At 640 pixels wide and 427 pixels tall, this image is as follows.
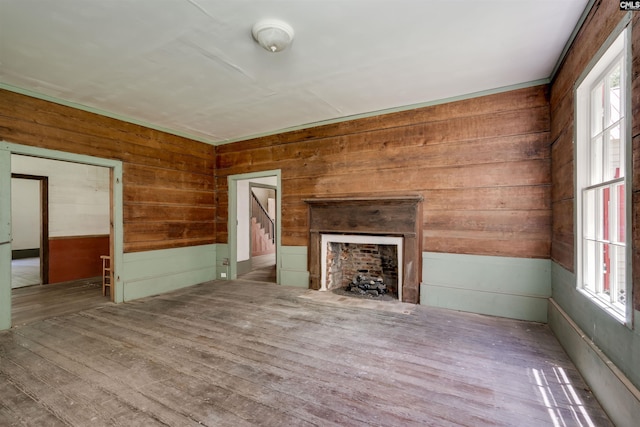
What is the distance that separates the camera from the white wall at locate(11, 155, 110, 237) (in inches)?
202

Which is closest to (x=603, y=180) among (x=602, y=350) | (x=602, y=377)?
(x=602, y=350)

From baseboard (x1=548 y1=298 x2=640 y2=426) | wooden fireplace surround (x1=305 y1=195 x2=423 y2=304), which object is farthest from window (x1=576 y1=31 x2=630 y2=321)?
wooden fireplace surround (x1=305 y1=195 x2=423 y2=304)

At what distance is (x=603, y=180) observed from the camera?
2.05m

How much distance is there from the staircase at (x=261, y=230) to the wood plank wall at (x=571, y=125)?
6.73 metres

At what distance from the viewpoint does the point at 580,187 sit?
2277mm

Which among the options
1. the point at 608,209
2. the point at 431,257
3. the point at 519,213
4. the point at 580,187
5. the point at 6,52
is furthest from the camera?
the point at 431,257

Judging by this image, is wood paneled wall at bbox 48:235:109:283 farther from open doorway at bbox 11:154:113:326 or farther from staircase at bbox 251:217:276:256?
staircase at bbox 251:217:276:256

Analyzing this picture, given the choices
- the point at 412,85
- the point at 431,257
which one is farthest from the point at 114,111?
the point at 431,257

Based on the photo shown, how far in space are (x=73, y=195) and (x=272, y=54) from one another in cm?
535

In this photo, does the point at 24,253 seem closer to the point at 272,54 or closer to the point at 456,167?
the point at 272,54

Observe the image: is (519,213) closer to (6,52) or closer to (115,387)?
(115,387)

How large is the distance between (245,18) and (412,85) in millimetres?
1965

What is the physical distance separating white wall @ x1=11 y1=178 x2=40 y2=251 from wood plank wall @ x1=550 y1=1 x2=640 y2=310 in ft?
38.5

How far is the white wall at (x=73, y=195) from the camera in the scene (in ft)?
16.8
